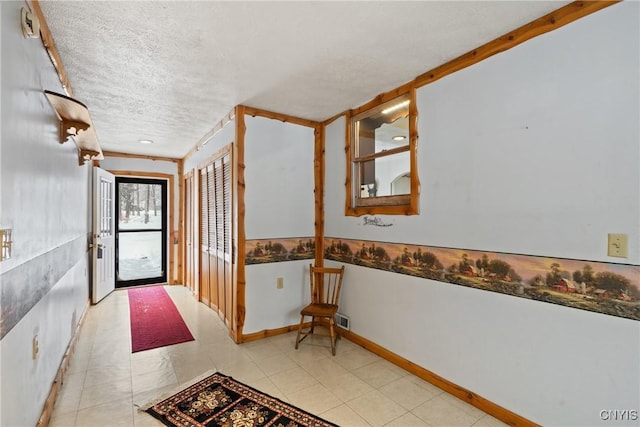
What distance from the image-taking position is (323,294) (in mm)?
3725

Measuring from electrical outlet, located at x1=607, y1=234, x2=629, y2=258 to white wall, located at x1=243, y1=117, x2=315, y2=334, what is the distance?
273cm

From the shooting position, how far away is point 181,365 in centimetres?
279

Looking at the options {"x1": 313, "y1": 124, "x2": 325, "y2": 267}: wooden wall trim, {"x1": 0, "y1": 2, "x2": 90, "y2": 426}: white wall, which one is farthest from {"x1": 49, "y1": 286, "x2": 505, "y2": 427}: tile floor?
{"x1": 313, "y1": 124, "x2": 325, "y2": 267}: wooden wall trim

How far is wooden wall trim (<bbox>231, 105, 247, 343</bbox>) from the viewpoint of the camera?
129 inches

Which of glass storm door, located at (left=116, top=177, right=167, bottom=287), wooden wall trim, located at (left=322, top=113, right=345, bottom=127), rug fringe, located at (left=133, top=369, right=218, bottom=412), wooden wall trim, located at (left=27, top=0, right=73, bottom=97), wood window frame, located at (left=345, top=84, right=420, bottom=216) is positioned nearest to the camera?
wooden wall trim, located at (left=27, top=0, right=73, bottom=97)

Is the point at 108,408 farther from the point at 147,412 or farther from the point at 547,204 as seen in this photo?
the point at 547,204

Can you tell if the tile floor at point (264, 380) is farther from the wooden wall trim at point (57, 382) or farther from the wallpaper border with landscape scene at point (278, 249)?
the wallpaper border with landscape scene at point (278, 249)

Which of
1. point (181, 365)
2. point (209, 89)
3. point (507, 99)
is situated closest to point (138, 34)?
point (209, 89)

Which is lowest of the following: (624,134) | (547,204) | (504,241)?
(504,241)

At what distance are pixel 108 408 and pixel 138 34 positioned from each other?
2.60 meters

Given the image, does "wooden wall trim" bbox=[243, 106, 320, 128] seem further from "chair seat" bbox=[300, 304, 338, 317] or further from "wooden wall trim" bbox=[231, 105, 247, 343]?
"chair seat" bbox=[300, 304, 338, 317]

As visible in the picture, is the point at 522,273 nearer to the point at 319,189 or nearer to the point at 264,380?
the point at 264,380

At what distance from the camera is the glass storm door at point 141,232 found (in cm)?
578

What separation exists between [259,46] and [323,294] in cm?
274
